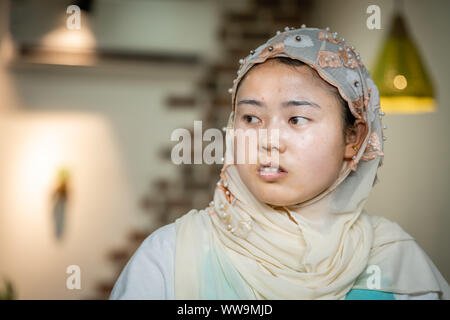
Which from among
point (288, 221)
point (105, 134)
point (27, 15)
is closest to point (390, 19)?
point (288, 221)

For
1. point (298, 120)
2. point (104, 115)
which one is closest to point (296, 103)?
point (298, 120)

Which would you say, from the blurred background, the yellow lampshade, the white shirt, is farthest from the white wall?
the white shirt

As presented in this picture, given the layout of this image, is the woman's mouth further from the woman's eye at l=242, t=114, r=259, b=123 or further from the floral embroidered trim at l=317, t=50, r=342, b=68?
the floral embroidered trim at l=317, t=50, r=342, b=68

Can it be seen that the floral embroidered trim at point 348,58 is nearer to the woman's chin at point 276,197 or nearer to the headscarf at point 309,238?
the headscarf at point 309,238

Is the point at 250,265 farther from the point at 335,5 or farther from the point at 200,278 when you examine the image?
the point at 335,5

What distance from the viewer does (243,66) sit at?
842 millimetres

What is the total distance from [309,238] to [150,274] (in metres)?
0.28

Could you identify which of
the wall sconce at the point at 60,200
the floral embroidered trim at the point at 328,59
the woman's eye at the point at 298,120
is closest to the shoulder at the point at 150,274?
the woman's eye at the point at 298,120

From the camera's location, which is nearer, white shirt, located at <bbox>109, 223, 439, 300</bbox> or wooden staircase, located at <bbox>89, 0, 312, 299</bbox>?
white shirt, located at <bbox>109, 223, 439, 300</bbox>

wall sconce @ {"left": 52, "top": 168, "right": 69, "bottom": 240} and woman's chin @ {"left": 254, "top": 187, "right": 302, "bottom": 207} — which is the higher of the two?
woman's chin @ {"left": 254, "top": 187, "right": 302, "bottom": 207}

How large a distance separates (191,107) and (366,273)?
2.09 metres

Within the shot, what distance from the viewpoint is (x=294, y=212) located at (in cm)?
83

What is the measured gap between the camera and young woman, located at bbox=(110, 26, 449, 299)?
77 cm

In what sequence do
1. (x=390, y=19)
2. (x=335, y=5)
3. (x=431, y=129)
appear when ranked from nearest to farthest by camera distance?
(x=431, y=129) → (x=390, y=19) → (x=335, y=5)
